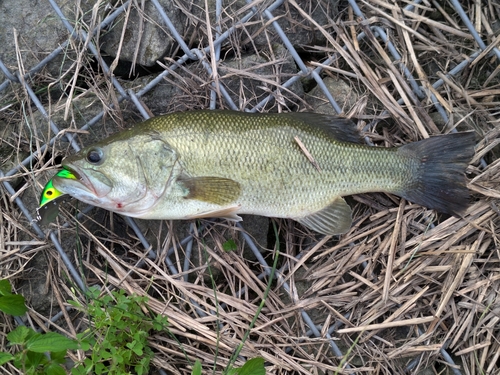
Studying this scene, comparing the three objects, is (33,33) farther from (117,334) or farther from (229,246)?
(117,334)

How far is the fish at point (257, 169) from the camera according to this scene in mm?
3225

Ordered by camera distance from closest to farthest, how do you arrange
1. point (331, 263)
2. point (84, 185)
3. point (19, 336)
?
point (19, 336) → point (84, 185) → point (331, 263)

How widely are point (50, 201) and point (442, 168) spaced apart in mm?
2935

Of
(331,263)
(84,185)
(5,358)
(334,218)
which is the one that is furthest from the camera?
(331,263)

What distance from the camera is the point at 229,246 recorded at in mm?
3609

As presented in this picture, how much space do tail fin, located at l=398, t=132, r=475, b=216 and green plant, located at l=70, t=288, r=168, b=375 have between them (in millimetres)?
2168

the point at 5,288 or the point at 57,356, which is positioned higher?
the point at 5,288

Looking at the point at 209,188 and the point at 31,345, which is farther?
the point at 209,188

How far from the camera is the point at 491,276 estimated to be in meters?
3.63

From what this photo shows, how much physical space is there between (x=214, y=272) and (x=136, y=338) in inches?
30.4

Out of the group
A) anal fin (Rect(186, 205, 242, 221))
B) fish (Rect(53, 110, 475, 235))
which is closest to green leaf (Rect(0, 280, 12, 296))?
fish (Rect(53, 110, 475, 235))

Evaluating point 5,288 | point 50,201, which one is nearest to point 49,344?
point 5,288

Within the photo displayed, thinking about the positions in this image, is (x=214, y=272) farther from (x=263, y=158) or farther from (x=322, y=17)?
(x=322, y=17)

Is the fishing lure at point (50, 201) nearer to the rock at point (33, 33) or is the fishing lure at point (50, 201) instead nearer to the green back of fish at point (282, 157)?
the green back of fish at point (282, 157)
